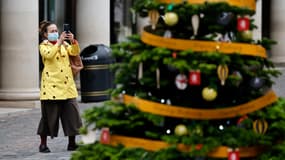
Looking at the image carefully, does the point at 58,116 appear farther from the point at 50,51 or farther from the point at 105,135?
the point at 105,135

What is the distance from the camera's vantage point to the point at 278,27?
2764cm

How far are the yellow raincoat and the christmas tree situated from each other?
217 inches

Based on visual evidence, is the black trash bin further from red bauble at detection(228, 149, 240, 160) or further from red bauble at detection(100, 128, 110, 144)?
red bauble at detection(228, 149, 240, 160)

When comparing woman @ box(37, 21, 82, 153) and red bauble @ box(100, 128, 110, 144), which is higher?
red bauble @ box(100, 128, 110, 144)

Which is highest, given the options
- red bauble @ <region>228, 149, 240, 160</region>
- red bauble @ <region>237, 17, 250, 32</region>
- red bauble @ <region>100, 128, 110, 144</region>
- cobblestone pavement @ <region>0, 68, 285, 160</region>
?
red bauble @ <region>237, 17, 250, 32</region>

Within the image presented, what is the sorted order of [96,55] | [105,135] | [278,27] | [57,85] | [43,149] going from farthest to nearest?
[278,27] → [96,55] → [43,149] → [57,85] → [105,135]

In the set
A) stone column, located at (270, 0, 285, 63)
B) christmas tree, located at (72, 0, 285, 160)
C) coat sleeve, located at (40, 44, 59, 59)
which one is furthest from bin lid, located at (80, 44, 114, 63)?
christmas tree, located at (72, 0, 285, 160)

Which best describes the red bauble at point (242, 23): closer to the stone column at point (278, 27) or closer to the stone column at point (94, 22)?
the stone column at point (94, 22)

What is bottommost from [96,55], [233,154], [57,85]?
[96,55]

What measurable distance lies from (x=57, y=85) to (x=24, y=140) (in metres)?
2.28

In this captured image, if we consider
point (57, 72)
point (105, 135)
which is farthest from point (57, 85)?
point (105, 135)

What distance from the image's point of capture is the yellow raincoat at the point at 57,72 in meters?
10.4

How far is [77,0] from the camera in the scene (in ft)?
65.7

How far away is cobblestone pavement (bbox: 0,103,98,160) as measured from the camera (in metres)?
10.5
